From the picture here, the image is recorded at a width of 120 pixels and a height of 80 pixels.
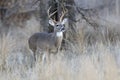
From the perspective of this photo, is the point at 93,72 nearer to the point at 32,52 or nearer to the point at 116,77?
the point at 116,77

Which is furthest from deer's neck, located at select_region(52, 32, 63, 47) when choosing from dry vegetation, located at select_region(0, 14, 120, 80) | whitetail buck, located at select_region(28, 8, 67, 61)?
dry vegetation, located at select_region(0, 14, 120, 80)

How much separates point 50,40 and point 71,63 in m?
1.80

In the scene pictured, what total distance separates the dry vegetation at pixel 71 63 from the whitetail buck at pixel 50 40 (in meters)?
0.28

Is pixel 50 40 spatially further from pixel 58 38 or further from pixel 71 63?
pixel 71 63

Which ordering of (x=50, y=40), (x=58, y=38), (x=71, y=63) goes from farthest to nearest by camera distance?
(x=50, y=40) → (x=58, y=38) → (x=71, y=63)

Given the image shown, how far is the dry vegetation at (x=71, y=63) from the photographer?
21.7 feet

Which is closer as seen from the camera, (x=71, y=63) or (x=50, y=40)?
(x=71, y=63)

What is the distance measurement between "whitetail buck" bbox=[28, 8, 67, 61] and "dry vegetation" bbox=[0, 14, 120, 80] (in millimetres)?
283

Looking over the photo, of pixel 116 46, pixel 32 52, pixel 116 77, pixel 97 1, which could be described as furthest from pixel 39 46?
pixel 97 1

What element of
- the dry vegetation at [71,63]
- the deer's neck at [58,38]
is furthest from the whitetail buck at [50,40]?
the dry vegetation at [71,63]

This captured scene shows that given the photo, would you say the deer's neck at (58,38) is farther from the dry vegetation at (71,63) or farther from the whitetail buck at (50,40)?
the dry vegetation at (71,63)

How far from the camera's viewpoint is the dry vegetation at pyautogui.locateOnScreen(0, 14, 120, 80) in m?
6.62

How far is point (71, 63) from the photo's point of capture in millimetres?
8133

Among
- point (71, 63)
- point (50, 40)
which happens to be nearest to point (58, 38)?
point (50, 40)
